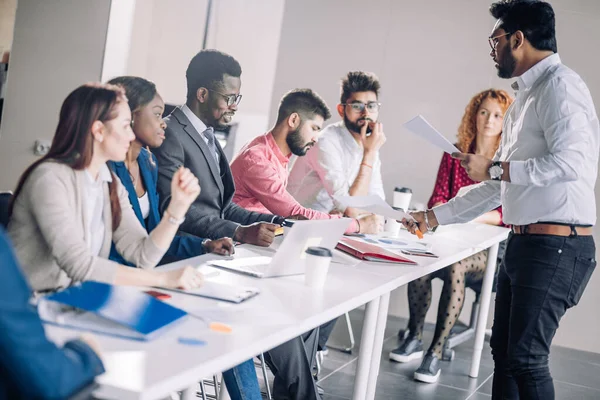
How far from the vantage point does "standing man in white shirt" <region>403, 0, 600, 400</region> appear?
100 inches

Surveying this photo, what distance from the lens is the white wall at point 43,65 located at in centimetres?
448

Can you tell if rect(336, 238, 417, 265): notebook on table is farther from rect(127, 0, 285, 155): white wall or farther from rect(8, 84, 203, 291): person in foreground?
rect(127, 0, 285, 155): white wall

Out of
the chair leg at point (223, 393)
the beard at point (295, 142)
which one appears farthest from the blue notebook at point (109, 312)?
the beard at point (295, 142)

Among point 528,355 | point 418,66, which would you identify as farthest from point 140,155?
point 418,66

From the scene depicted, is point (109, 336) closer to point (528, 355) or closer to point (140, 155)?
point (140, 155)

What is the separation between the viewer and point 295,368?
2707 mm

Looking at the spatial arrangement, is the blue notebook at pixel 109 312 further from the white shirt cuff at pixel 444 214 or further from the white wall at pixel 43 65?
the white wall at pixel 43 65

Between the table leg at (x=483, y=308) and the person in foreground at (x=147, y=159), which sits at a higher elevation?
the person in foreground at (x=147, y=159)

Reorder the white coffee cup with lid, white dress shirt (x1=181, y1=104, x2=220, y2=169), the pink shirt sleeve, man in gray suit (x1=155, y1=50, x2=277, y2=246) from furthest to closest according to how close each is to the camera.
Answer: the pink shirt sleeve, white dress shirt (x1=181, y1=104, x2=220, y2=169), man in gray suit (x1=155, y1=50, x2=277, y2=246), the white coffee cup with lid

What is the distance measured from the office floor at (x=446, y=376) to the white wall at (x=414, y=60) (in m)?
0.42

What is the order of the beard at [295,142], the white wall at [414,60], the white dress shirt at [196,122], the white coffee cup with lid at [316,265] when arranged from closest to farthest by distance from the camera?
the white coffee cup with lid at [316,265] < the white dress shirt at [196,122] < the beard at [295,142] < the white wall at [414,60]

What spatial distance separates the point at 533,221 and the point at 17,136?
124 inches

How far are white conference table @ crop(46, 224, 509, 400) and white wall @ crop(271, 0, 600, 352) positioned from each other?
2.24m

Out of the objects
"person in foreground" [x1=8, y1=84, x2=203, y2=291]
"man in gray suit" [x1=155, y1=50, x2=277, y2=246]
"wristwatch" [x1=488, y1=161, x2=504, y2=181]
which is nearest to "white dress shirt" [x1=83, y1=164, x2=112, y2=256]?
"person in foreground" [x1=8, y1=84, x2=203, y2=291]
